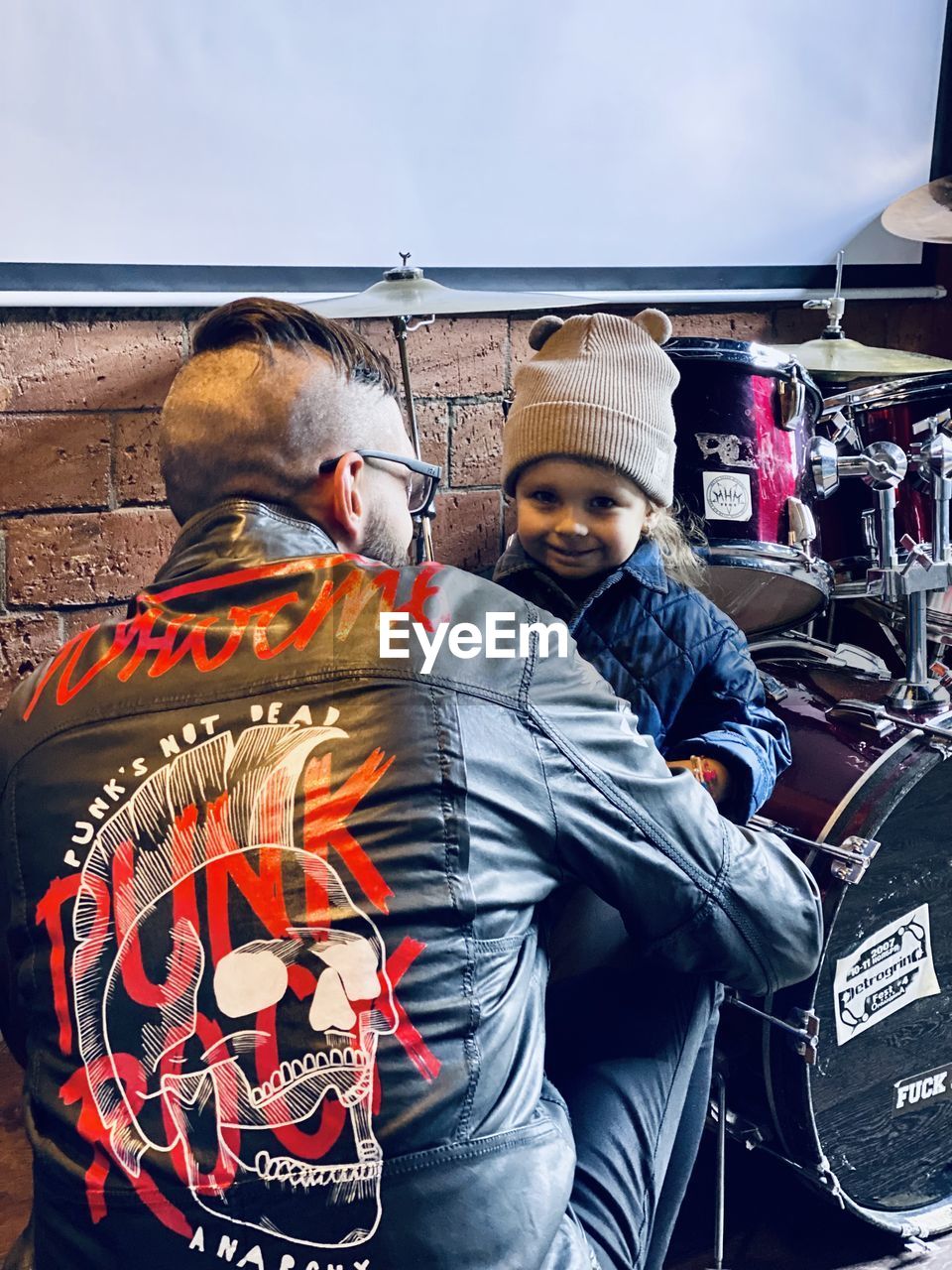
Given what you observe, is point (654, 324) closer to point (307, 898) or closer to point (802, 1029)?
point (802, 1029)

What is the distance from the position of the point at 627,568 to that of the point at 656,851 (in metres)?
0.61

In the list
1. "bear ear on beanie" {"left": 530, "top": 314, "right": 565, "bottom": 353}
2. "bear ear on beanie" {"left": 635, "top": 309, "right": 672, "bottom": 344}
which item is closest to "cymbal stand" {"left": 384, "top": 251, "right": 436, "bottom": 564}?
"bear ear on beanie" {"left": 530, "top": 314, "right": 565, "bottom": 353}

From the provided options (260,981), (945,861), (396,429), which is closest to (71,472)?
(396,429)

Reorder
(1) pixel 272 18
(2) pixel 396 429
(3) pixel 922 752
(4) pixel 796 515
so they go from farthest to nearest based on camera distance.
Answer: (1) pixel 272 18 → (4) pixel 796 515 → (3) pixel 922 752 → (2) pixel 396 429

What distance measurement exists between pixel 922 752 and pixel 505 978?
2.79 ft

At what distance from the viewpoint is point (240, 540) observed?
1065mm

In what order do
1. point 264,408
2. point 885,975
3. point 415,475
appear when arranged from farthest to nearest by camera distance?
point 885,975 → point 415,475 → point 264,408

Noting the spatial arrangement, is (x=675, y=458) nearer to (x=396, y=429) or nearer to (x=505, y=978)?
(x=396, y=429)

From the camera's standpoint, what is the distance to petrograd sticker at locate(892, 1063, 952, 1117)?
5.65 ft

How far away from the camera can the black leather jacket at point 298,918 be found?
90cm

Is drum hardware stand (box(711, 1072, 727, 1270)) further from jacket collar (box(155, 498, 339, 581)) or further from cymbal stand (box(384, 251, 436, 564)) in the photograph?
jacket collar (box(155, 498, 339, 581))

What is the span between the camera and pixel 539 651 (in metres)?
1.02

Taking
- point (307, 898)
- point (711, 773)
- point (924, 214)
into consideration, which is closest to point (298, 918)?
point (307, 898)

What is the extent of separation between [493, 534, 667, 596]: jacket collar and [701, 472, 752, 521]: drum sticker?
203 mm
